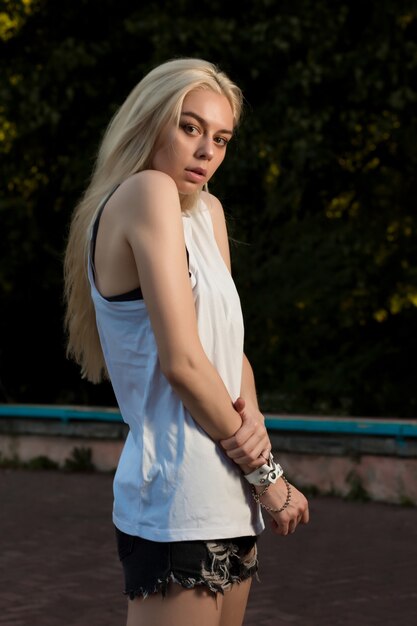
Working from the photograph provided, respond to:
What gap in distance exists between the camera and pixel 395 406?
41.6 feet

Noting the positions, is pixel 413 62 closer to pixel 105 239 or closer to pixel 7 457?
pixel 7 457

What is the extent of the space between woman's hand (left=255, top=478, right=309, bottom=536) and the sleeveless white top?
0.11 feet

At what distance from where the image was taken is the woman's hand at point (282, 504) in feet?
7.82

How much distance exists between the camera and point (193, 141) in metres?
2.43

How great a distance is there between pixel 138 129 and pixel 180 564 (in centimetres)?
85

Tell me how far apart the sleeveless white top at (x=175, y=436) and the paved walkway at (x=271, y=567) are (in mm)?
3401

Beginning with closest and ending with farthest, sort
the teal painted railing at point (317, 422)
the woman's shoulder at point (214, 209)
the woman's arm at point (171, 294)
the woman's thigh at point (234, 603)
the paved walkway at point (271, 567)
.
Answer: the woman's arm at point (171, 294), the woman's thigh at point (234, 603), the woman's shoulder at point (214, 209), the paved walkway at point (271, 567), the teal painted railing at point (317, 422)

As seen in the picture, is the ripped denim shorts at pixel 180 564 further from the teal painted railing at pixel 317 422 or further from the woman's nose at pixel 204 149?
the teal painted railing at pixel 317 422

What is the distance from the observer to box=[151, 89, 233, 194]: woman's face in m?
2.41

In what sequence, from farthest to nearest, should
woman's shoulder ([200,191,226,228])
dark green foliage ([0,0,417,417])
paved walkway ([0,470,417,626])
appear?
1. dark green foliage ([0,0,417,417])
2. paved walkway ([0,470,417,626])
3. woman's shoulder ([200,191,226,228])

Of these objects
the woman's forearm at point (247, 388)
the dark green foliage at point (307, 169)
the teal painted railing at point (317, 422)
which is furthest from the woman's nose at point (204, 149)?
the dark green foliage at point (307, 169)

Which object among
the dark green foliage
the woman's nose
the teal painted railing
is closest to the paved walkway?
the teal painted railing

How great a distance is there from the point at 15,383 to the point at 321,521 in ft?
26.5

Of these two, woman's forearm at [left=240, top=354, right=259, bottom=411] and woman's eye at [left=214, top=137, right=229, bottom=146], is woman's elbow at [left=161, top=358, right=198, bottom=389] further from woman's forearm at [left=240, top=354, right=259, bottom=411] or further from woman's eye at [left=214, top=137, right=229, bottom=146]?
woman's eye at [left=214, top=137, right=229, bottom=146]
